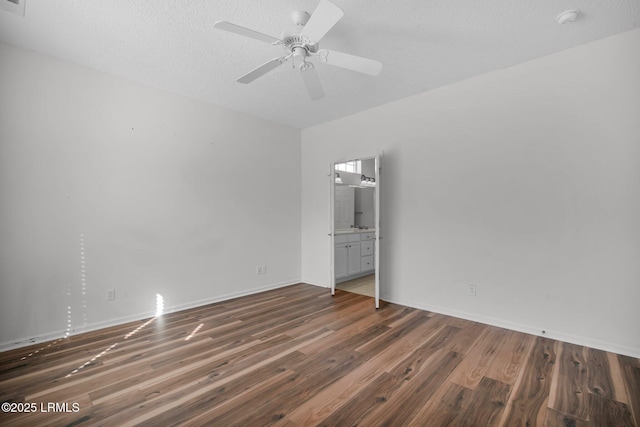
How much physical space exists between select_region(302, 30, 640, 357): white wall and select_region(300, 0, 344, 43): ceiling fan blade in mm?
2154

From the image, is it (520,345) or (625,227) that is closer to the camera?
(625,227)

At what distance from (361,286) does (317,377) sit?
2.76 meters

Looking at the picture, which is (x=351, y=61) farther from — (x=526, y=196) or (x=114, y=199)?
(x=114, y=199)

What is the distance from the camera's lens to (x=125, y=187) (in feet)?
10.5

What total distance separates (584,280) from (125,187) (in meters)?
4.69

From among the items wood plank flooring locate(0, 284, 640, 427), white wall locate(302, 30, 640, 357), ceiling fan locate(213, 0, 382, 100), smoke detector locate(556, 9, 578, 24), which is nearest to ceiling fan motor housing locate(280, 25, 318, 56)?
ceiling fan locate(213, 0, 382, 100)

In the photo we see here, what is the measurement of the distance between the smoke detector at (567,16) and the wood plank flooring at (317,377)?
270 cm

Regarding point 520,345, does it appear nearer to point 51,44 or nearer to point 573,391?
point 573,391

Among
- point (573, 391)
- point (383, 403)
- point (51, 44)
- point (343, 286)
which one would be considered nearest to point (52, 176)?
point (51, 44)

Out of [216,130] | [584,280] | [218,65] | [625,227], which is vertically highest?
[218,65]

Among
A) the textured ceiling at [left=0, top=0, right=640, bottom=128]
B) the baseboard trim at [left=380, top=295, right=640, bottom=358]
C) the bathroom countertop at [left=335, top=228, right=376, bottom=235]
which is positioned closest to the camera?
the textured ceiling at [left=0, top=0, right=640, bottom=128]

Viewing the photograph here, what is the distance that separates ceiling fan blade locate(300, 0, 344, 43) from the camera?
166 centimetres

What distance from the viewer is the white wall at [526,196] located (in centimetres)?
245

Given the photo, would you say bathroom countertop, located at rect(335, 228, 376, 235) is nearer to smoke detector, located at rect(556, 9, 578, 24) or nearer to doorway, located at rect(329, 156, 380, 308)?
doorway, located at rect(329, 156, 380, 308)
